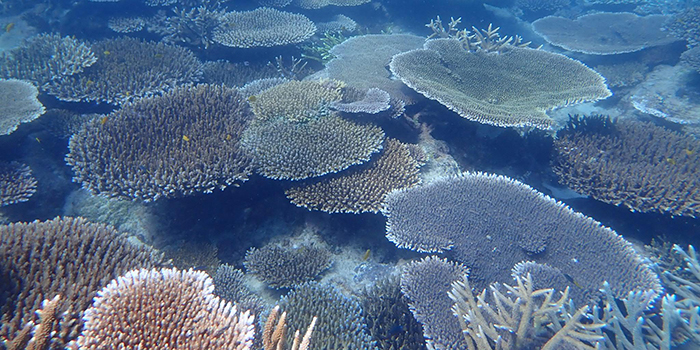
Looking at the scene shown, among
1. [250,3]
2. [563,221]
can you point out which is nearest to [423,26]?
[250,3]

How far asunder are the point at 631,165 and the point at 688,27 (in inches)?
330

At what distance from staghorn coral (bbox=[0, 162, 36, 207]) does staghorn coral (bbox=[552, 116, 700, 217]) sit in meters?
8.27

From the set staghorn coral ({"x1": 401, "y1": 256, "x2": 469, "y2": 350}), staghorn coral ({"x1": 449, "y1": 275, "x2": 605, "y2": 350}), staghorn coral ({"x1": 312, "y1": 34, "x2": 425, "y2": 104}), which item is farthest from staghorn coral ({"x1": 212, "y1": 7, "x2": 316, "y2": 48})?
staghorn coral ({"x1": 449, "y1": 275, "x2": 605, "y2": 350})

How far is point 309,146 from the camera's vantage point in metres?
4.35

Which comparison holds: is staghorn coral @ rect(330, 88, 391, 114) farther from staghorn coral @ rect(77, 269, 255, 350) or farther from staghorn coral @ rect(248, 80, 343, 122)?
staghorn coral @ rect(77, 269, 255, 350)

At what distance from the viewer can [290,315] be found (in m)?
3.37

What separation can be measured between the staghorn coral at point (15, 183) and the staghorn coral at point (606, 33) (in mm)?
13936

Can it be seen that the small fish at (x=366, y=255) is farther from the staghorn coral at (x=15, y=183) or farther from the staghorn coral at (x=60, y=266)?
the staghorn coral at (x=15, y=183)

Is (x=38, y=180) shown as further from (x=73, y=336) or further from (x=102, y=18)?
(x=102, y=18)

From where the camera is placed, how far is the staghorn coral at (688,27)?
9250 mm

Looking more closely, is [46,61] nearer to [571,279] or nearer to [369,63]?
[369,63]

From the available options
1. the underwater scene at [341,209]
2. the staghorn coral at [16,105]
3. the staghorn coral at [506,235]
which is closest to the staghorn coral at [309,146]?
the underwater scene at [341,209]

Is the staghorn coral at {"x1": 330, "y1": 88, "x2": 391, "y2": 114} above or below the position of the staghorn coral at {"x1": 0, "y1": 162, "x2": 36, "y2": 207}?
above

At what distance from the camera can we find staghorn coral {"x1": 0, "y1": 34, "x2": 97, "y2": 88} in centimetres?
634
